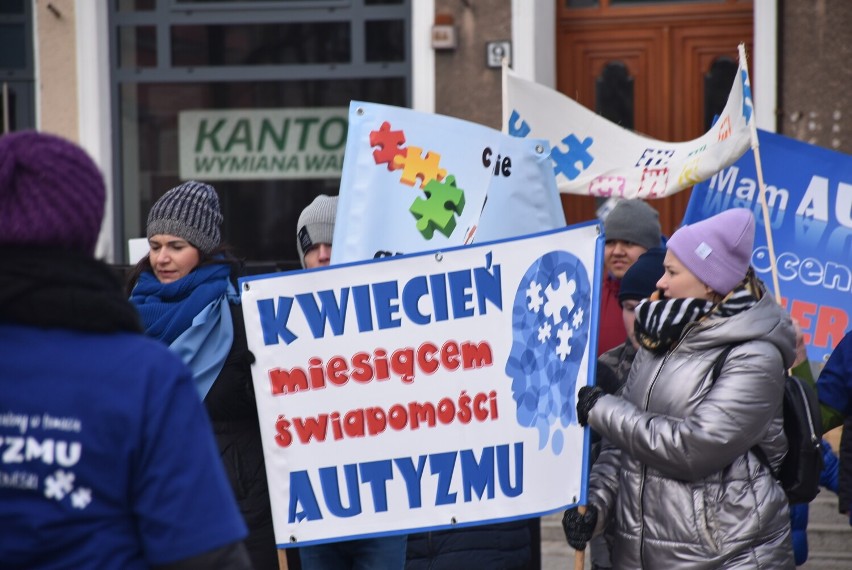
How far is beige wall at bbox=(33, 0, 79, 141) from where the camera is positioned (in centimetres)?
835

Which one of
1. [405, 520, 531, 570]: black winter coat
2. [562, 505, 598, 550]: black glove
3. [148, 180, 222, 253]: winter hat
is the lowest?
[405, 520, 531, 570]: black winter coat

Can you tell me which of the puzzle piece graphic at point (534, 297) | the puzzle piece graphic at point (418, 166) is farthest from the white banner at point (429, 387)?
the puzzle piece graphic at point (418, 166)

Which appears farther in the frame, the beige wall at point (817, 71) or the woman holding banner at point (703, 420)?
the beige wall at point (817, 71)

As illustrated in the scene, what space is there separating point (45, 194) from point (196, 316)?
1.76m

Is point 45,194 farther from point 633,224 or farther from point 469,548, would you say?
point 633,224

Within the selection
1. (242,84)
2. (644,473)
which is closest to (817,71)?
(242,84)

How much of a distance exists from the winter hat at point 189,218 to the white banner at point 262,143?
457cm

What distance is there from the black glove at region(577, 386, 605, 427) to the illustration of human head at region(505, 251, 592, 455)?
0.11ft

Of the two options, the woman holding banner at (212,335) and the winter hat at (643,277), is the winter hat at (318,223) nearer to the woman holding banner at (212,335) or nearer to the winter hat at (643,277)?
the woman holding banner at (212,335)

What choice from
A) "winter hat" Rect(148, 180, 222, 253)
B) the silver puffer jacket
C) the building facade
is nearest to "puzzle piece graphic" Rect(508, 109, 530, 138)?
"winter hat" Rect(148, 180, 222, 253)

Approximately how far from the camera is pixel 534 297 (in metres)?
3.55

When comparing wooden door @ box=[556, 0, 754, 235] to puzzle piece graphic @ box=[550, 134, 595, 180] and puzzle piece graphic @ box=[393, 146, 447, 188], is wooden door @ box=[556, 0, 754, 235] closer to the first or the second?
puzzle piece graphic @ box=[550, 134, 595, 180]

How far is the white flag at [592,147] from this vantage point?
4.94 m

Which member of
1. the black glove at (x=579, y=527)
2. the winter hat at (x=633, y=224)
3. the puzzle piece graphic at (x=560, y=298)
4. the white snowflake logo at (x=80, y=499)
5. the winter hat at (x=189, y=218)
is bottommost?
the black glove at (x=579, y=527)
